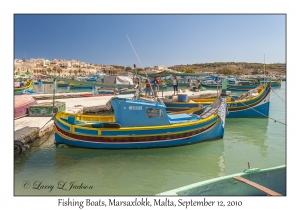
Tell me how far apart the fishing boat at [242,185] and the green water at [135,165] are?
2.27 metres

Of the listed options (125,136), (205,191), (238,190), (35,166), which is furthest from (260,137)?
(35,166)

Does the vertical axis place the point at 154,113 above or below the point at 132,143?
above

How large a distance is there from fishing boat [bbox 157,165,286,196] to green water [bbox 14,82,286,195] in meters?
2.27

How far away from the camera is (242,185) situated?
637cm

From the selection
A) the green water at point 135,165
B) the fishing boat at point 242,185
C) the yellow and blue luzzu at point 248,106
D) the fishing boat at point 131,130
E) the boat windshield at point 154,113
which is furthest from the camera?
the yellow and blue luzzu at point 248,106

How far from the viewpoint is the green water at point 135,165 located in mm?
8094

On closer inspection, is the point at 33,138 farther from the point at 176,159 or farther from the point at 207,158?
the point at 207,158

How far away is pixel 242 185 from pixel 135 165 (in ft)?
15.3

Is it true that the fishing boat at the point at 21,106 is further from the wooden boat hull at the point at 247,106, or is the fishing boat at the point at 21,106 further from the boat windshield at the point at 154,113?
the wooden boat hull at the point at 247,106

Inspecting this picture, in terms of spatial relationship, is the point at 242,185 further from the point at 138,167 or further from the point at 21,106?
the point at 21,106

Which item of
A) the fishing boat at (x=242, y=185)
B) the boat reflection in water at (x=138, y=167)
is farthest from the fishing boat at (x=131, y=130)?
the fishing boat at (x=242, y=185)

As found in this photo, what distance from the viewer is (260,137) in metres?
14.6

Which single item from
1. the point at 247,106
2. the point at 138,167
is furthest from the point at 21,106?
→ the point at 247,106

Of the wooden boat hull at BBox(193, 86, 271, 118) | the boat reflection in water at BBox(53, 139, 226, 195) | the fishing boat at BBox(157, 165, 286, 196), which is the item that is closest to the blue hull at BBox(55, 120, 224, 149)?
the boat reflection in water at BBox(53, 139, 226, 195)
